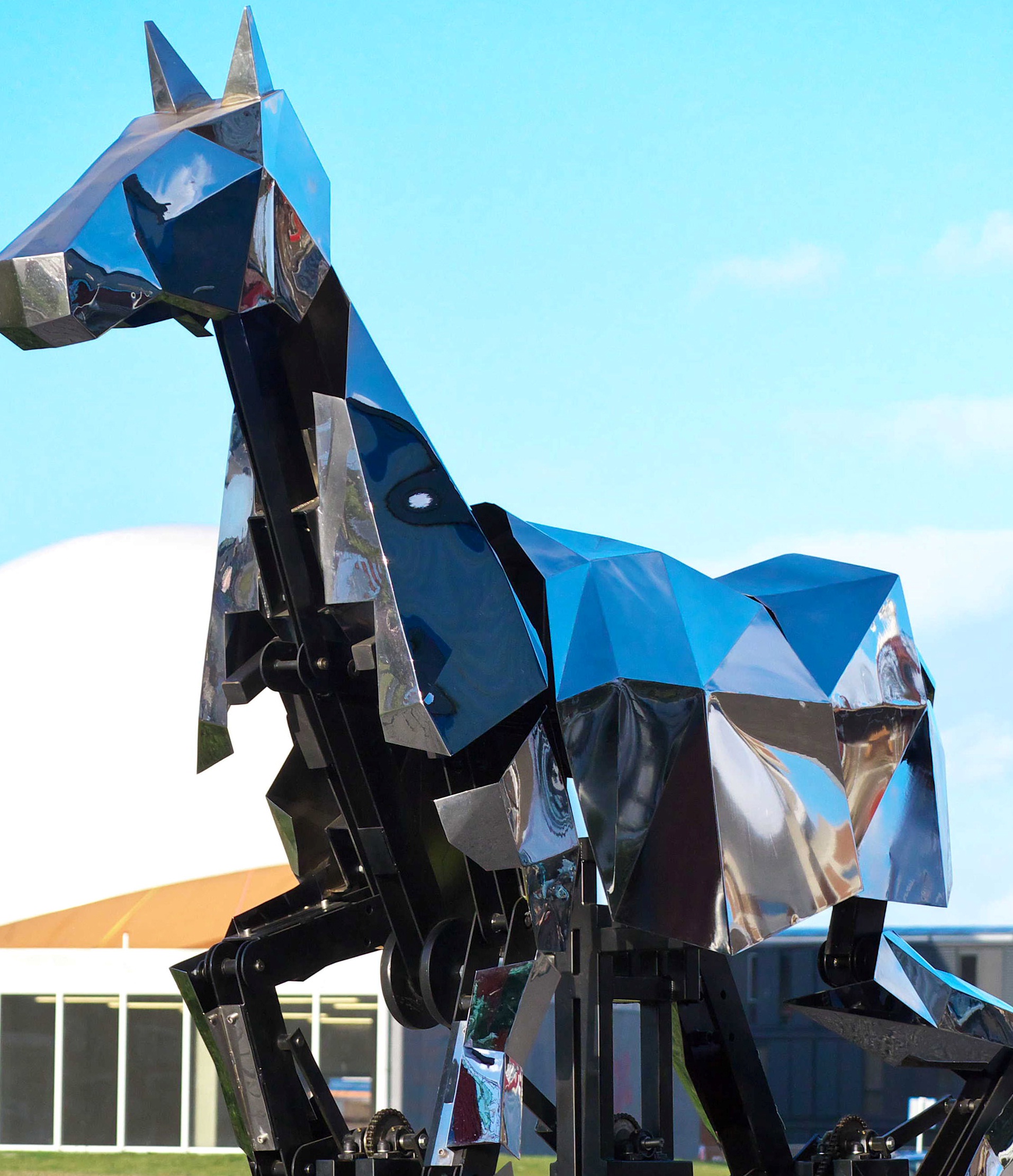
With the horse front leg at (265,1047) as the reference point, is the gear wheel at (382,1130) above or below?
below

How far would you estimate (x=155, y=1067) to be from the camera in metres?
19.5

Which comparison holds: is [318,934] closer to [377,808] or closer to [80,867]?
[377,808]

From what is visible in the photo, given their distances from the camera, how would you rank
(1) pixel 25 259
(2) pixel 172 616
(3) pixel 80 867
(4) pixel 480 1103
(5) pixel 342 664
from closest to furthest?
(1) pixel 25 259 < (4) pixel 480 1103 < (5) pixel 342 664 < (3) pixel 80 867 < (2) pixel 172 616

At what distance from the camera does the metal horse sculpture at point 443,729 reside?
4.57 metres

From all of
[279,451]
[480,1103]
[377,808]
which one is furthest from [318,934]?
[279,451]

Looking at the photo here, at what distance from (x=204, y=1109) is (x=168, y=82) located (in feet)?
56.0

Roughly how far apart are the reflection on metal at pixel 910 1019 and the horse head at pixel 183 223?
126 inches

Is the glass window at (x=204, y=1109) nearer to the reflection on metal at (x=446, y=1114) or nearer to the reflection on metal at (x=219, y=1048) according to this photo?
the reflection on metal at (x=219, y=1048)

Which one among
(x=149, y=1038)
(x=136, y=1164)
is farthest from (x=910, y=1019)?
(x=149, y=1038)

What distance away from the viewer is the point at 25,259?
13.1 ft

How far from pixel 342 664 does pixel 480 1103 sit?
1366 mm

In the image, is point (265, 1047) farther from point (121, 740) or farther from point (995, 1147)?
point (121, 740)

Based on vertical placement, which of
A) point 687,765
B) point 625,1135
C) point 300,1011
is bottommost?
point 300,1011

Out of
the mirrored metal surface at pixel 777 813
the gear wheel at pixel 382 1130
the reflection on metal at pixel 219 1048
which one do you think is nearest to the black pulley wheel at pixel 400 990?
the gear wheel at pixel 382 1130
